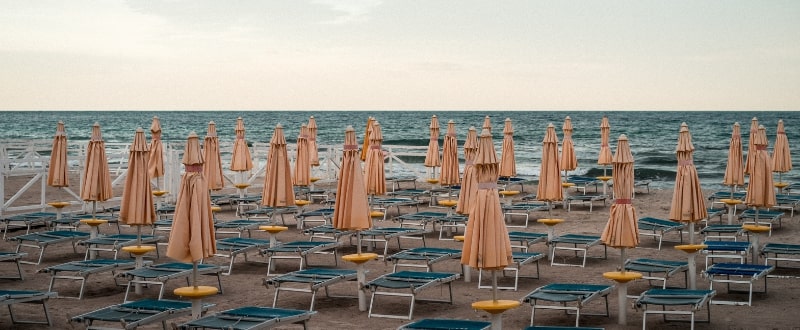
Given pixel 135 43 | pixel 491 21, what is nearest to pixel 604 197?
pixel 491 21

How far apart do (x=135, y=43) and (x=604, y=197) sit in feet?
123

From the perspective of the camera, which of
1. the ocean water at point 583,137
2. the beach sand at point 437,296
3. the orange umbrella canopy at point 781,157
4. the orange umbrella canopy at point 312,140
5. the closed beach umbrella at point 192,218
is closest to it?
the closed beach umbrella at point 192,218

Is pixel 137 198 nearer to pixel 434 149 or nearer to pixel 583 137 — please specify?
pixel 434 149

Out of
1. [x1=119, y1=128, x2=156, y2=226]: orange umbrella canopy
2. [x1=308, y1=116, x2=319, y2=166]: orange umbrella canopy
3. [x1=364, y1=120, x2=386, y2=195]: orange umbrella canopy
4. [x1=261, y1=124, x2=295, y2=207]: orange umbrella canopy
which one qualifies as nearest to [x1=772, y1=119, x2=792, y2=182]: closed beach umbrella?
→ [x1=364, y1=120, x2=386, y2=195]: orange umbrella canopy

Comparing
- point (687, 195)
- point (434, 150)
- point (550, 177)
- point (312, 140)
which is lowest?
point (550, 177)

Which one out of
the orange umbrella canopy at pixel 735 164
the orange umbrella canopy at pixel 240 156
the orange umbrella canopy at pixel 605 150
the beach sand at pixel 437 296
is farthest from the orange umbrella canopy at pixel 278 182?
the orange umbrella canopy at pixel 605 150

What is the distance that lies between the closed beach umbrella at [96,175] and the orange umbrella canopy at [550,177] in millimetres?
7435

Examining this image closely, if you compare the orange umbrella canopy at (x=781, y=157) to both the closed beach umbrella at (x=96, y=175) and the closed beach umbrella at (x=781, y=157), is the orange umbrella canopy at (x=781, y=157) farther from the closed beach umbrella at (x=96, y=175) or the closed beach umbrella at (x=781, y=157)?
the closed beach umbrella at (x=96, y=175)

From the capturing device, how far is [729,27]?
4166 cm

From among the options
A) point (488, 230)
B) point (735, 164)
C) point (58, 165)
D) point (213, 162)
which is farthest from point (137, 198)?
point (735, 164)

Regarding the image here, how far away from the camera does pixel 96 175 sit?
14.0 m

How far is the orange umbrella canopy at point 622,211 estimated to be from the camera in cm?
995

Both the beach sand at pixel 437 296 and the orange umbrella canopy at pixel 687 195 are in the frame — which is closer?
the beach sand at pixel 437 296

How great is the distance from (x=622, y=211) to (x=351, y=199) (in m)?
3.23
